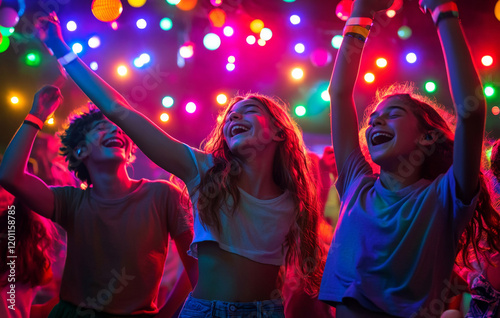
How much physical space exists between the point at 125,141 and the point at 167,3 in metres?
1.75

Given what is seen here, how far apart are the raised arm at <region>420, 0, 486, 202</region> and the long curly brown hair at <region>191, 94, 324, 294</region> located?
24.4 inches

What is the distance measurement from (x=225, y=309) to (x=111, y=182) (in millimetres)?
1026

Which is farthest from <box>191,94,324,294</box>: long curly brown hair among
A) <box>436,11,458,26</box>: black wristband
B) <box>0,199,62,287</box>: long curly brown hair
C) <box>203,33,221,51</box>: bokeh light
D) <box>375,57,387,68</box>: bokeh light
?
<box>375,57,387,68</box>: bokeh light

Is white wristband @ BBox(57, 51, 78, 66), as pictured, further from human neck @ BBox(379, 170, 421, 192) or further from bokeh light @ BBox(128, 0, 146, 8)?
bokeh light @ BBox(128, 0, 146, 8)

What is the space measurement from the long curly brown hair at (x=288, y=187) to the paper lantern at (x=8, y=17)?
1.89 m

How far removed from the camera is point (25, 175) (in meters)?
2.10

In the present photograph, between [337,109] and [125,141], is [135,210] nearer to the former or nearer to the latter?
[125,141]

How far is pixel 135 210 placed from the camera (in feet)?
7.05

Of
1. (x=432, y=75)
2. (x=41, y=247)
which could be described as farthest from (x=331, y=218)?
(x=41, y=247)

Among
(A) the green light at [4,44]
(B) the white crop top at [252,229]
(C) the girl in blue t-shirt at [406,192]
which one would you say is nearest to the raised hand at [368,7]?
(C) the girl in blue t-shirt at [406,192]

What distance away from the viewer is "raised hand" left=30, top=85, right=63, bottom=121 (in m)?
2.22

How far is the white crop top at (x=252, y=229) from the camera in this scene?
5.16ft

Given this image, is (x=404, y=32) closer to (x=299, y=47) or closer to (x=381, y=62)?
(x=381, y=62)

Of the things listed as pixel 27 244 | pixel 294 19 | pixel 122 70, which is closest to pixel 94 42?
pixel 122 70
